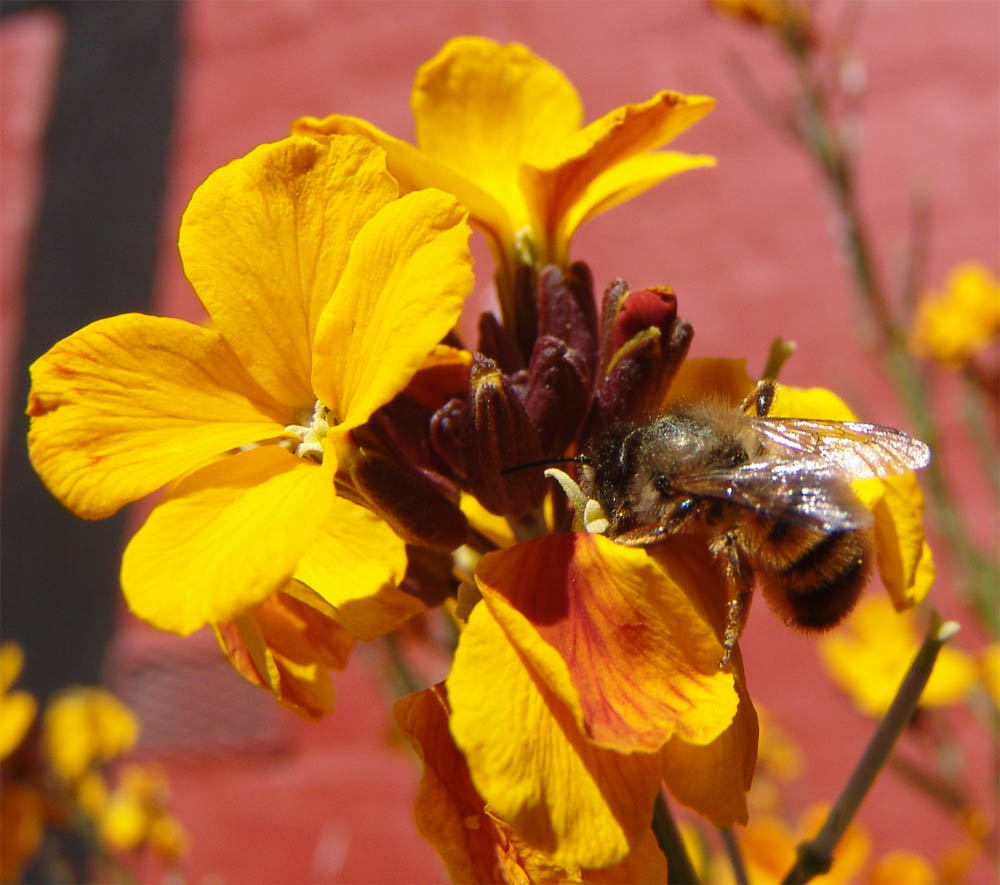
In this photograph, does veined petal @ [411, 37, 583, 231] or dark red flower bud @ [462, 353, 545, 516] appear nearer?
dark red flower bud @ [462, 353, 545, 516]

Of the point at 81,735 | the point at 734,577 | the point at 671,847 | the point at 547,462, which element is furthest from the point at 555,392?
the point at 81,735

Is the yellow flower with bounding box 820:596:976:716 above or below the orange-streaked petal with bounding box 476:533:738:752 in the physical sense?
below

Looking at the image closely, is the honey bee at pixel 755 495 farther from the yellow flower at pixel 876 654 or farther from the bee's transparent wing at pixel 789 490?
the yellow flower at pixel 876 654

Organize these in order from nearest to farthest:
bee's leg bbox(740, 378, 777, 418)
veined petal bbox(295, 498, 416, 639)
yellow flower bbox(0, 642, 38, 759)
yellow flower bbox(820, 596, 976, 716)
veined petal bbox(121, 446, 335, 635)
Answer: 1. veined petal bbox(121, 446, 335, 635)
2. veined petal bbox(295, 498, 416, 639)
3. bee's leg bbox(740, 378, 777, 418)
4. yellow flower bbox(0, 642, 38, 759)
5. yellow flower bbox(820, 596, 976, 716)

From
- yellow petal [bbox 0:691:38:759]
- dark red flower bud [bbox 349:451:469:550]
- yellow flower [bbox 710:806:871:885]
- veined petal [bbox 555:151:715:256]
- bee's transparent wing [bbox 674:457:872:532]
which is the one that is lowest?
yellow petal [bbox 0:691:38:759]

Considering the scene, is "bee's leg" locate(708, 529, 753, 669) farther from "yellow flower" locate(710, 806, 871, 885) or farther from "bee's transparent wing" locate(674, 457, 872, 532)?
"yellow flower" locate(710, 806, 871, 885)

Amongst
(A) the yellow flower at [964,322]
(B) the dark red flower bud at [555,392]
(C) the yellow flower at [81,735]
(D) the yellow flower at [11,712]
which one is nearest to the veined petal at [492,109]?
(B) the dark red flower bud at [555,392]

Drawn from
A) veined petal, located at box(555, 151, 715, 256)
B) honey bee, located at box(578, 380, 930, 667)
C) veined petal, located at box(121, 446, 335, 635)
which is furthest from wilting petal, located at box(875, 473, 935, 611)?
veined petal, located at box(121, 446, 335, 635)
